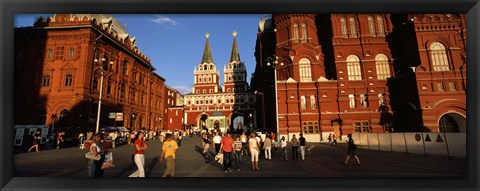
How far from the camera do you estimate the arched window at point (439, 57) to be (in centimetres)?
2928

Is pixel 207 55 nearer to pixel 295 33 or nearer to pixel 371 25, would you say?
pixel 295 33

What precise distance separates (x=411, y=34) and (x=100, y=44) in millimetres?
39976

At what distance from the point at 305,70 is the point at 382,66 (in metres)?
10.9

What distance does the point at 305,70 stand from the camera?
34125 millimetres

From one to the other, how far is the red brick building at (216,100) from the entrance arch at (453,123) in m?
39.3

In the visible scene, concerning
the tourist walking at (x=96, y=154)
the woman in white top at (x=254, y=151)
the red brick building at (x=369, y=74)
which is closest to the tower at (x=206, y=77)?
the red brick building at (x=369, y=74)

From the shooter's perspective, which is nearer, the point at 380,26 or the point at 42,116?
the point at 42,116

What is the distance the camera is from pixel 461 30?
99.0ft

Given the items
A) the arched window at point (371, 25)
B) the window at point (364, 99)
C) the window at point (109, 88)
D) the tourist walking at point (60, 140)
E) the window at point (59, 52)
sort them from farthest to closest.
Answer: the arched window at point (371, 25), the window at point (364, 99), the window at point (109, 88), the window at point (59, 52), the tourist walking at point (60, 140)

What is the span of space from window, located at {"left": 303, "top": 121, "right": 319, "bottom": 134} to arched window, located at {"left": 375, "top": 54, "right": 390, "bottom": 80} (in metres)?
11.6

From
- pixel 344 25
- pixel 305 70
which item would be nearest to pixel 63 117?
pixel 305 70

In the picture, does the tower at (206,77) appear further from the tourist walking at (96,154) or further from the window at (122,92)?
the tourist walking at (96,154)

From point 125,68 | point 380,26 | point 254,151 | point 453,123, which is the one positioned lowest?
point 254,151
